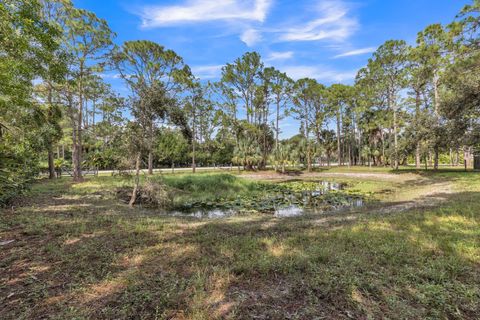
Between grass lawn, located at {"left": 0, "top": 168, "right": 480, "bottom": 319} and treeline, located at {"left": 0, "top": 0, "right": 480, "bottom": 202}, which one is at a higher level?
treeline, located at {"left": 0, "top": 0, "right": 480, "bottom": 202}

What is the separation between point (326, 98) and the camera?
31.0 meters

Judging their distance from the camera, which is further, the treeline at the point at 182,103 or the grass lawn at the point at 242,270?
the treeline at the point at 182,103

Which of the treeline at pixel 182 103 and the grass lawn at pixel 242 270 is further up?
the treeline at pixel 182 103

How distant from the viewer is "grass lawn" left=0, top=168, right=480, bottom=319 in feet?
7.95

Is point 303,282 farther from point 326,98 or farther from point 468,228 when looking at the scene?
point 326,98

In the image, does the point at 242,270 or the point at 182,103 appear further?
the point at 182,103

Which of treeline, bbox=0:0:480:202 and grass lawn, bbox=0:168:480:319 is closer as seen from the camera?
grass lawn, bbox=0:168:480:319

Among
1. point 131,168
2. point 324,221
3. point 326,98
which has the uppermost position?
point 326,98

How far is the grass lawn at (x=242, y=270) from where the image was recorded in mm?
2424

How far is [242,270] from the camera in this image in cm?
328

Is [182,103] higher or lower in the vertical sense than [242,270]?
higher

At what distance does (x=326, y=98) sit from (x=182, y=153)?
25.2 metres

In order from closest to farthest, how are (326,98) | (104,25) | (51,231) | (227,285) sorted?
1. (227,285)
2. (51,231)
3. (104,25)
4. (326,98)

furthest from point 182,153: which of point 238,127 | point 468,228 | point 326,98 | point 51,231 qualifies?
point 468,228
